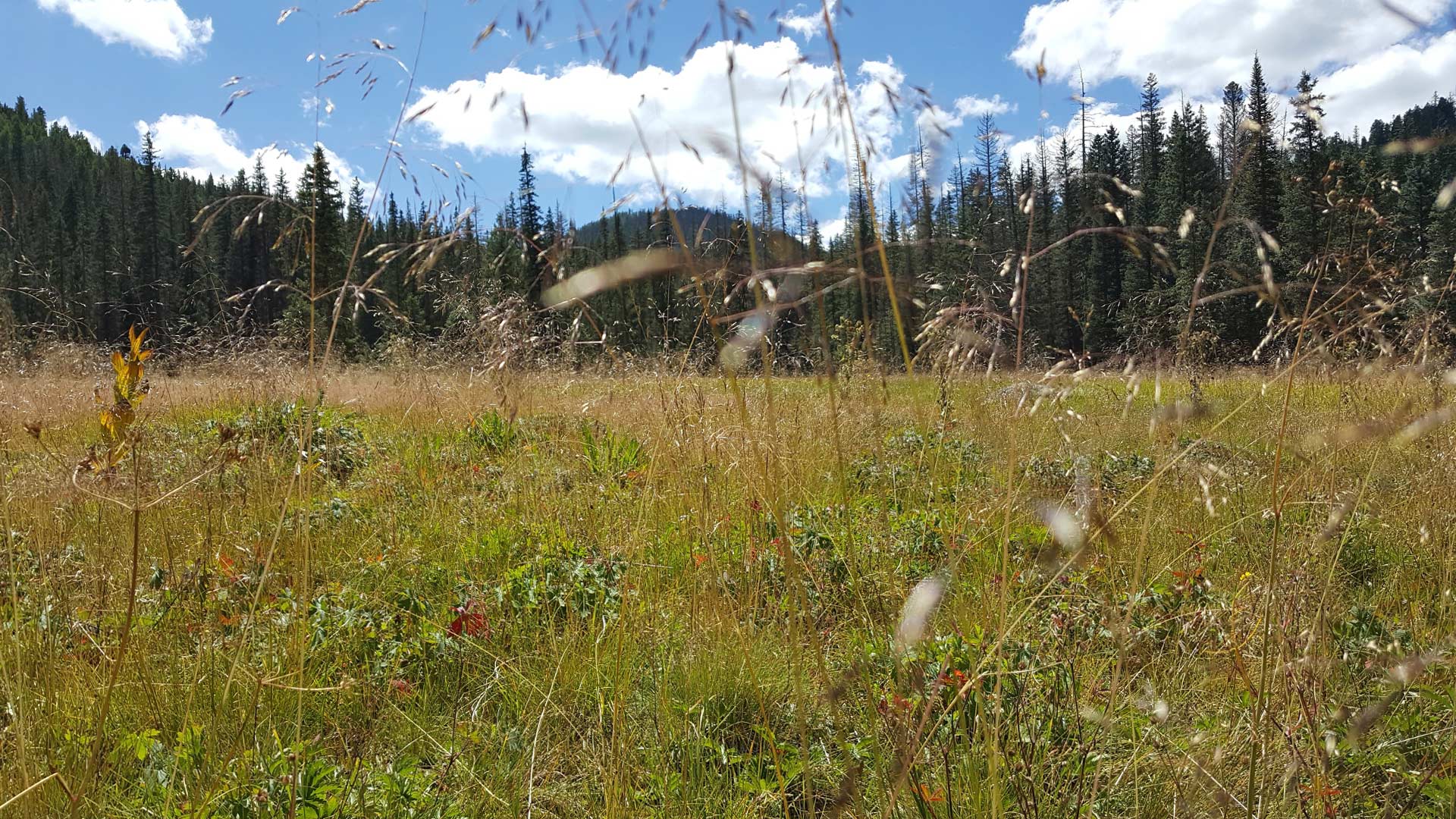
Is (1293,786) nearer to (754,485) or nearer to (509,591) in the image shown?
(754,485)

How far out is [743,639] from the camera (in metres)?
1.84

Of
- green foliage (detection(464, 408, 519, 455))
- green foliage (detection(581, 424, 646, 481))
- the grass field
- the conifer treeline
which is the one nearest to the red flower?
the grass field

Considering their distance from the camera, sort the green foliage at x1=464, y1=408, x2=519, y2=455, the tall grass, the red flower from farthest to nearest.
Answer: the green foliage at x1=464, y1=408, x2=519, y2=455 < the red flower < the tall grass

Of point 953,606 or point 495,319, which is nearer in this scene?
point 953,606

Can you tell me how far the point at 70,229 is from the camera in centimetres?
6412

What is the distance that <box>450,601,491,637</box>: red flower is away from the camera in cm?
219

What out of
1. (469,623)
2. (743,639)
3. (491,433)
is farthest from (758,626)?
(491,433)

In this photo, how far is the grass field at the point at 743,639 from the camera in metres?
1.34

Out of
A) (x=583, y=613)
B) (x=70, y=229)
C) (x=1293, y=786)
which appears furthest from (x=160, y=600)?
(x=70, y=229)

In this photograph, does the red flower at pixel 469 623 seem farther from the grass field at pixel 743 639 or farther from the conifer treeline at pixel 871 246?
the conifer treeline at pixel 871 246

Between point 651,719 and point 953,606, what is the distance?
83 centimetres

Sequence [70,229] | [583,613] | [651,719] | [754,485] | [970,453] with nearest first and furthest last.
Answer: [651,719], [583,613], [754,485], [970,453], [70,229]

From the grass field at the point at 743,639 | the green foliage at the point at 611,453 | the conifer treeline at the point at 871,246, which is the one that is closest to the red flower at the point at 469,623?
the grass field at the point at 743,639

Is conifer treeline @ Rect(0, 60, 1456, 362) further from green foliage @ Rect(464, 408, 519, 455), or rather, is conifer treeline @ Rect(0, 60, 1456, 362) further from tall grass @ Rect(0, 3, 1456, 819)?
green foliage @ Rect(464, 408, 519, 455)
